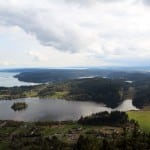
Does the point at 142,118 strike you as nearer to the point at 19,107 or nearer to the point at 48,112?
the point at 48,112

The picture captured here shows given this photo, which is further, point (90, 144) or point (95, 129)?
point (95, 129)

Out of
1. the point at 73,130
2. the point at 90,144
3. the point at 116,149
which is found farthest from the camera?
the point at 73,130

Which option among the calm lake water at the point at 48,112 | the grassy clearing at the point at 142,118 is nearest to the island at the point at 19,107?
the calm lake water at the point at 48,112

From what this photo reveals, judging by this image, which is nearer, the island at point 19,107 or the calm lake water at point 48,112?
the calm lake water at point 48,112

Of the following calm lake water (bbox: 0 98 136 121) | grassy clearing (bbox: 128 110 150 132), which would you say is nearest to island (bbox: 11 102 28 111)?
calm lake water (bbox: 0 98 136 121)

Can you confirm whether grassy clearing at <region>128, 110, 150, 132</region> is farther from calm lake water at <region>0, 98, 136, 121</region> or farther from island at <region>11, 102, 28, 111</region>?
island at <region>11, 102, 28, 111</region>

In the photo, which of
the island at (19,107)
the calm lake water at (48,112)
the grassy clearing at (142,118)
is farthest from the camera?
the island at (19,107)

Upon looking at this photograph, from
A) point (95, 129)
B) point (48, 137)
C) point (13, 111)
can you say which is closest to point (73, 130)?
point (95, 129)

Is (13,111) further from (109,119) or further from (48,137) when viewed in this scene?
(48,137)

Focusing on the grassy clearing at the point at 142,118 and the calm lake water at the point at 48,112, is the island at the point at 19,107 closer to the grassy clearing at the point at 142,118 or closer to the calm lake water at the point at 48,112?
the calm lake water at the point at 48,112

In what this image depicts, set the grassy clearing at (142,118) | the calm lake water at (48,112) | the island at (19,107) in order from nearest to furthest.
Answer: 1. the grassy clearing at (142,118)
2. the calm lake water at (48,112)
3. the island at (19,107)

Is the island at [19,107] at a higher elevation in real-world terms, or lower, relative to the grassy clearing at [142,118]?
lower
